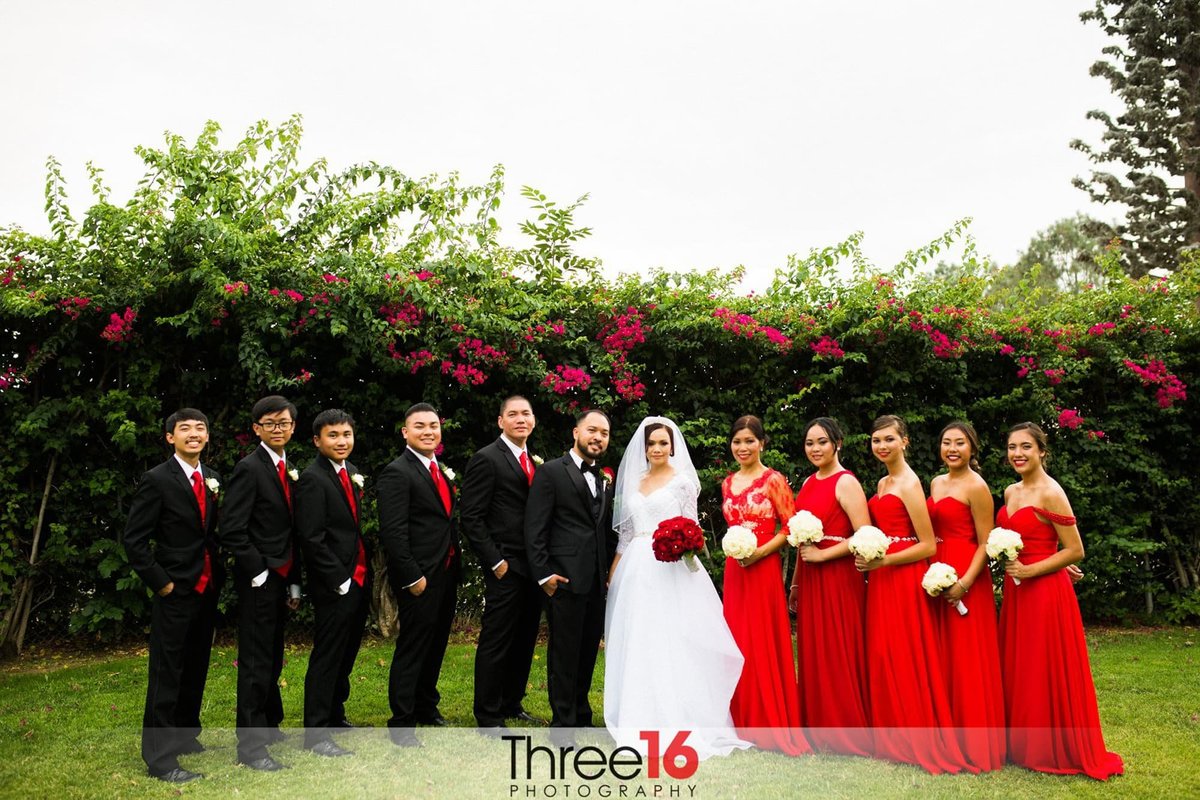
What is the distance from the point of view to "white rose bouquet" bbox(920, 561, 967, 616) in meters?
5.04

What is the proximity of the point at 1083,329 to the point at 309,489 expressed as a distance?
333 inches

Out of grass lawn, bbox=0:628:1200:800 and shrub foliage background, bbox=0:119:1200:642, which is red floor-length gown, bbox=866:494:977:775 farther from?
shrub foliage background, bbox=0:119:1200:642

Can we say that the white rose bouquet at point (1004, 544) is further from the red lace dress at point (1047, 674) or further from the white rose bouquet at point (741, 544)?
the white rose bouquet at point (741, 544)

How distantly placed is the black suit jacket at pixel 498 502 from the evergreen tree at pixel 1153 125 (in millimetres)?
20745

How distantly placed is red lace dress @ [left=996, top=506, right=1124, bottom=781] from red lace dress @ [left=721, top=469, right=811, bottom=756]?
4.17 feet

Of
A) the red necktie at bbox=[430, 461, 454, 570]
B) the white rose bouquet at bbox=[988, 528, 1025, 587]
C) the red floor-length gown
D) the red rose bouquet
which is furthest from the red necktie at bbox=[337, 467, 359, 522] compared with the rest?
the white rose bouquet at bbox=[988, 528, 1025, 587]

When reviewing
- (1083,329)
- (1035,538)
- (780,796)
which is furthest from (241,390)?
(1083,329)

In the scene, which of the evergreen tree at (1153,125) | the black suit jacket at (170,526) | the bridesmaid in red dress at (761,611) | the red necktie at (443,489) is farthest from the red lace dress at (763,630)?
the evergreen tree at (1153,125)

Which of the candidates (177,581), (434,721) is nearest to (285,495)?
(177,581)

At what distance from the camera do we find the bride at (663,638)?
527 cm

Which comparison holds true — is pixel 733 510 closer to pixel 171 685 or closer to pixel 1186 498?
pixel 171 685

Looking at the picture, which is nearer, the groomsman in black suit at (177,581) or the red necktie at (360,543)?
the groomsman in black suit at (177,581)

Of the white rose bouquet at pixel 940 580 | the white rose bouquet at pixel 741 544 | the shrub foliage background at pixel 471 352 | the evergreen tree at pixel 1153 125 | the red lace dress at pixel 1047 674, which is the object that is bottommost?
the red lace dress at pixel 1047 674

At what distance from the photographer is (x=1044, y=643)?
4.94 meters
